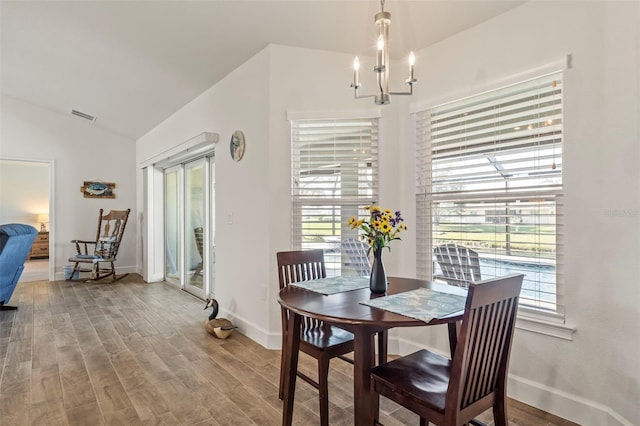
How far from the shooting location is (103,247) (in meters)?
6.16

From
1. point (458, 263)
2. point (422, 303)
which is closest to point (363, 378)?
point (422, 303)

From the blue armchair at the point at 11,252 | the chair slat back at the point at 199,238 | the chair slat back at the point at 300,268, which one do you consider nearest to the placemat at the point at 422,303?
the chair slat back at the point at 300,268

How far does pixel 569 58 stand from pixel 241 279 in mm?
3046

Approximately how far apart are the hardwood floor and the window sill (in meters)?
0.46

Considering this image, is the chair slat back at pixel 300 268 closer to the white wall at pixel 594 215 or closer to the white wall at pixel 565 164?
the white wall at pixel 565 164

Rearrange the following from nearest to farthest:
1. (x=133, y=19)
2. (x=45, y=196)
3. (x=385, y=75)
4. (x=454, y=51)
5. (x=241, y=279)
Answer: (x=385, y=75), (x=454, y=51), (x=133, y=19), (x=241, y=279), (x=45, y=196)

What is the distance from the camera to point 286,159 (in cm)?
308

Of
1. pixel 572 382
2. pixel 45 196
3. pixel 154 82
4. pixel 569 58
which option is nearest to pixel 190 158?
pixel 154 82

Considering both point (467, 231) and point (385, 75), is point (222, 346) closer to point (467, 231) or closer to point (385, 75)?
point (467, 231)

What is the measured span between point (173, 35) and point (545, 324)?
3.53 meters

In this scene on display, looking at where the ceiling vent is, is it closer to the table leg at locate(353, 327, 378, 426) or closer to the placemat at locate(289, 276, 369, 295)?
the placemat at locate(289, 276, 369, 295)

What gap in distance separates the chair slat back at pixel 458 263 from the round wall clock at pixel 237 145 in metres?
1.99

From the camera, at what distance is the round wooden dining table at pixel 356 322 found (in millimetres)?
1451

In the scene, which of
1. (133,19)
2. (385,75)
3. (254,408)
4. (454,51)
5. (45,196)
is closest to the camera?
(385,75)
